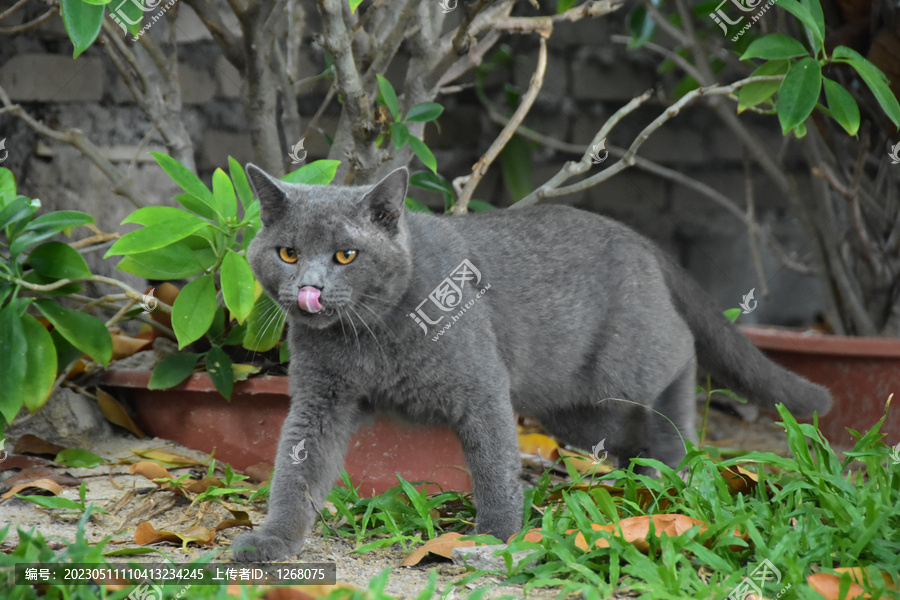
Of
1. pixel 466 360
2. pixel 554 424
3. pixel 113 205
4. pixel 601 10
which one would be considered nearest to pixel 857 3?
pixel 601 10

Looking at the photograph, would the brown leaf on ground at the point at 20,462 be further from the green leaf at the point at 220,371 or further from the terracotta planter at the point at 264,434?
the green leaf at the point at 220,371

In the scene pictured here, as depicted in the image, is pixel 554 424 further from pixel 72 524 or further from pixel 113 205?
pixel 113 205

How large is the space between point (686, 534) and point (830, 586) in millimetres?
270

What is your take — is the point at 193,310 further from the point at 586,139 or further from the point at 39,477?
the point at 586,139

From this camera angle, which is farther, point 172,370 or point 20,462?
point 172,370

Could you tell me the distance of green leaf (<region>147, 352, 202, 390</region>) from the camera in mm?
2373

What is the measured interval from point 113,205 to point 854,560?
2838 millimetres

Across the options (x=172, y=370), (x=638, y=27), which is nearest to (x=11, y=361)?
(x=172, y=370)

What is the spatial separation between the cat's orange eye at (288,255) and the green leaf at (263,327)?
0.46 meters

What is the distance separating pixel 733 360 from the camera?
7.91ft

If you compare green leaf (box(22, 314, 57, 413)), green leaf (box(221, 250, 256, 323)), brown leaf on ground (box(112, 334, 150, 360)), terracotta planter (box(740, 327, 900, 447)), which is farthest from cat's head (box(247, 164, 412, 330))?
terracotta planter (box(740, 327, 900, 447))

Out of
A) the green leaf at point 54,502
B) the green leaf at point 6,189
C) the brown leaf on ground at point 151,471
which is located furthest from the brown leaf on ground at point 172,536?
the green leaf at point 6,189

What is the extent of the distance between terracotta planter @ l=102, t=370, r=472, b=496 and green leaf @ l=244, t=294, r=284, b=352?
104mm

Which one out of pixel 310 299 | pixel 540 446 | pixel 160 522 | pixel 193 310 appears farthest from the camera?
pixel 540 446
